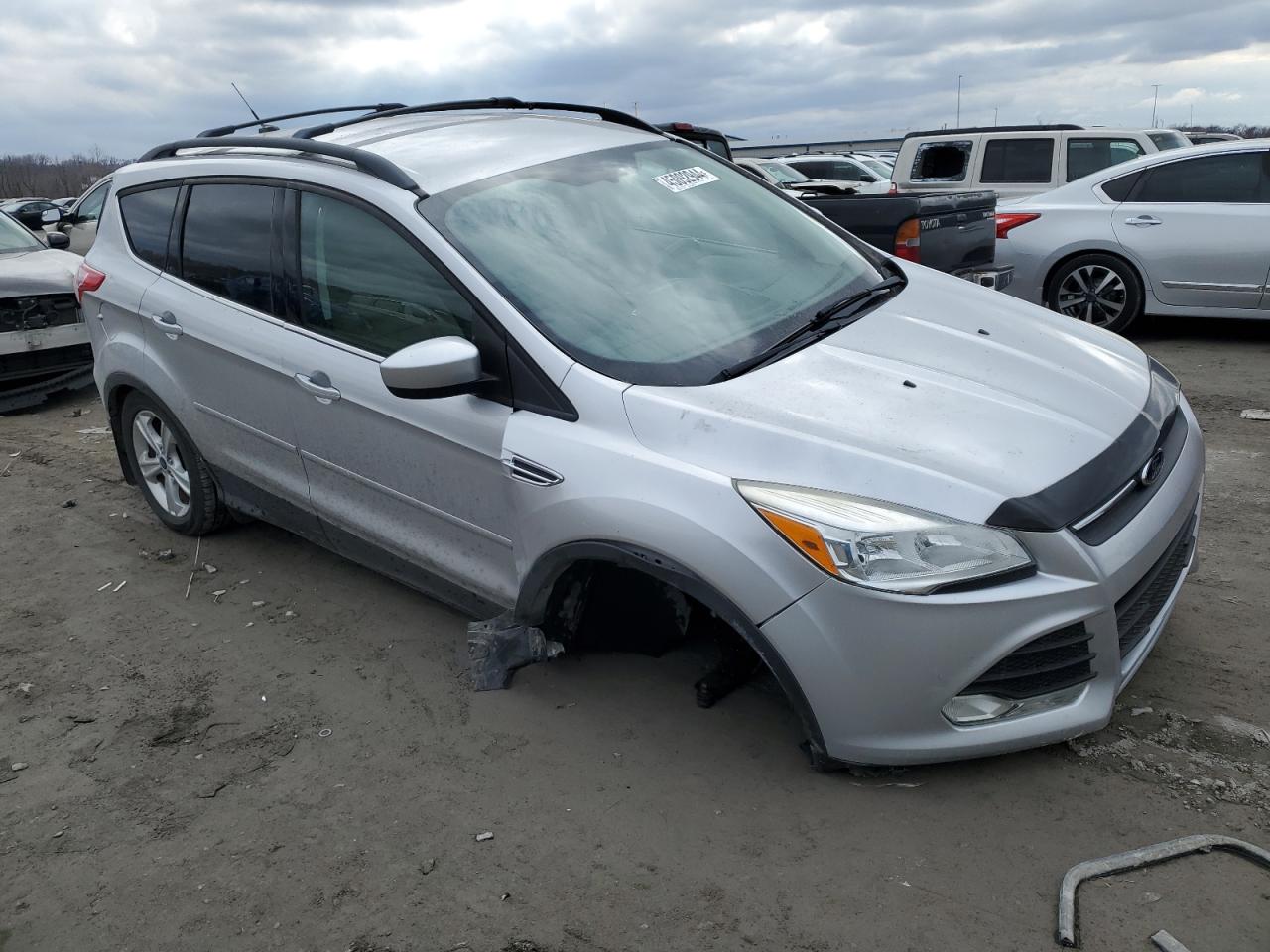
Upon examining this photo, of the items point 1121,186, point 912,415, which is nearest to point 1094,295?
point 1121,186

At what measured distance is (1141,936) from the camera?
2.37 meters

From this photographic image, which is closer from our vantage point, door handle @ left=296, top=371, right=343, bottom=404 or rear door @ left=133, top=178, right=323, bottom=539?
door handle @ left=296, top=371, right=343, bottom=404

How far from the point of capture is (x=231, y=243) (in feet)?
13.8

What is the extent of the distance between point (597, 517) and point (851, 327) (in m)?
1.12

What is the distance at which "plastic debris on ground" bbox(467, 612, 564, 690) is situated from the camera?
3.41m

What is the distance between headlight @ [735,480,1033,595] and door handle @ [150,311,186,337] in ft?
9.95

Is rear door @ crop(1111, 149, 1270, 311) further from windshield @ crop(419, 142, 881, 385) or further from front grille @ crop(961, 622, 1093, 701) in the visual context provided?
front grille @ crop(961, 622, 1093, 701)

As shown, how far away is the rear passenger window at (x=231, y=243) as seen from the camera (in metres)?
4.03

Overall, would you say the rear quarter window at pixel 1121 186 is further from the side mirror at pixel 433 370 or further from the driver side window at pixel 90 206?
the driver side window at pixel 90 206

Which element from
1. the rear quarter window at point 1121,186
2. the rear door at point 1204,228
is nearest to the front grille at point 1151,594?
the rear door at point 1204,228

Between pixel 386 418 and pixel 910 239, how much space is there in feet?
14.6

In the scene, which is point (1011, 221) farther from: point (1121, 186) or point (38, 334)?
point (38, 334)

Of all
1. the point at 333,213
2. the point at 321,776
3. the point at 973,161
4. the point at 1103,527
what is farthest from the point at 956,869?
the point at 973,161

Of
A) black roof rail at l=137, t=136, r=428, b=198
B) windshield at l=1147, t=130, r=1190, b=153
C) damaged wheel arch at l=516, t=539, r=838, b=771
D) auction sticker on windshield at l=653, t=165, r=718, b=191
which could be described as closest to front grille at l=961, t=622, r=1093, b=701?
damaged wheel arch at l=516, t=539, r=838, b=771
